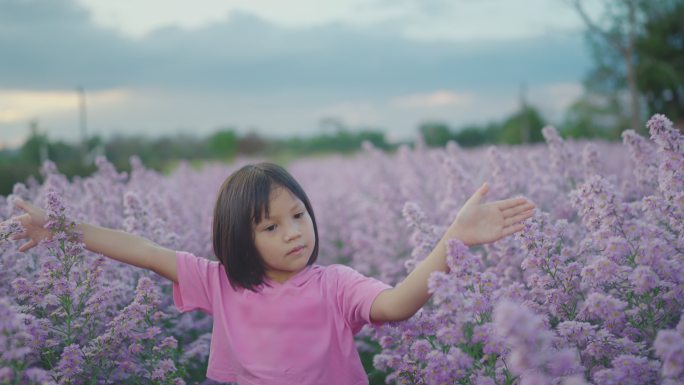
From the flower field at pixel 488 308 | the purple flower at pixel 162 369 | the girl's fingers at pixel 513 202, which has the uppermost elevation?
the girl's fingers at pixel 513 202

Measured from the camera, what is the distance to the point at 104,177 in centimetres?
530

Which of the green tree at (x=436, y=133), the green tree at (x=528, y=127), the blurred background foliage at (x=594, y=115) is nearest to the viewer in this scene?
the blurred background foliage at (x=594, y=115)

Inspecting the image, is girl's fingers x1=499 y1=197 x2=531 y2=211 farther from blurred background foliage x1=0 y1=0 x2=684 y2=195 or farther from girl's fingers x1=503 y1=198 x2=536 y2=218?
blurred background foliage x1=0 y1=0 x2=684 y2=195

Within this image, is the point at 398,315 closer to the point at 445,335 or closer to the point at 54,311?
the point at 445,335

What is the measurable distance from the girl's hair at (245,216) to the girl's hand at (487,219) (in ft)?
2.35

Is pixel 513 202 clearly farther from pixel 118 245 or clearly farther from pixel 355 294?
pixel 118 245

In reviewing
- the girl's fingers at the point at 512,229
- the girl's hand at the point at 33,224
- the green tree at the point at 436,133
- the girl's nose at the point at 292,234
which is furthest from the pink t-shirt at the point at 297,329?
the green tree at the point at 436,133

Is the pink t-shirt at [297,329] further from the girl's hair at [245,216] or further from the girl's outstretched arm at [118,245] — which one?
the girl's outstretched arm at [118,245]

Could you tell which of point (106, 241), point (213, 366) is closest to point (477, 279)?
Result: point (213, 366)

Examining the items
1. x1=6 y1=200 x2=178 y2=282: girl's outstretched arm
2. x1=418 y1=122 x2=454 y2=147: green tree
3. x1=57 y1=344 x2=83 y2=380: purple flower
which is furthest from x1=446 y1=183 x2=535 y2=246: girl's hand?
x1=418 y1=122 x2=454 y2=147: green tree

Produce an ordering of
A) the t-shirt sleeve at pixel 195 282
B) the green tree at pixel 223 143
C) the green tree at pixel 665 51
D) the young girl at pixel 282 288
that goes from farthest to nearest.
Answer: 1. the green tree at pixel 223 143
2. the green tree at pixel 665 51
3. the t-shirt sleeve at pixel 195 282
4. the young girl at pixel 282 288

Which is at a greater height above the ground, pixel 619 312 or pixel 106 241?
pixel 106 241

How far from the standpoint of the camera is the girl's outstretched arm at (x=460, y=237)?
224 centimetres

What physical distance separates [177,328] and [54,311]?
3.00ft
